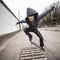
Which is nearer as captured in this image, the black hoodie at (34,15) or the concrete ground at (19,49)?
the black hoodie at (34,15)

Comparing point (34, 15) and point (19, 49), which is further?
point (19, 49)

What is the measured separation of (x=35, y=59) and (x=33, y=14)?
1.03 meters

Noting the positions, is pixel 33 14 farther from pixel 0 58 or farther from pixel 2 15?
pixel 2 15

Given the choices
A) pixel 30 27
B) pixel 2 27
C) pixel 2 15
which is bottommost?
pixel 2 27

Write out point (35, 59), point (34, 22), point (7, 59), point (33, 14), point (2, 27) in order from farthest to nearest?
point (2, 27), point (7, 59), point (35, 59), point (34, 22), point (33, 14)

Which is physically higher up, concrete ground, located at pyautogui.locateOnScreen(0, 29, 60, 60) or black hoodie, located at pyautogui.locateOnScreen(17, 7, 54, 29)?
black hoodie, located at pyautogui.locateOnScreen(17, 7, 54, 29)

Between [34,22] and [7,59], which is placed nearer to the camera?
[34,22]

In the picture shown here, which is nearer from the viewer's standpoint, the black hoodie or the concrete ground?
the black hoodie

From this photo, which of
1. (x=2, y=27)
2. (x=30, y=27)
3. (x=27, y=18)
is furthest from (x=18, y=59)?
(x=2, y=27)

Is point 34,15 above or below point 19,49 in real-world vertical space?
above

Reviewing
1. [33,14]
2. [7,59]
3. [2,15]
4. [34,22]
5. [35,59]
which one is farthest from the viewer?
[2,15]

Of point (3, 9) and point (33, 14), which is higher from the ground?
point (33, 14)

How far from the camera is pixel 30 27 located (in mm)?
3363

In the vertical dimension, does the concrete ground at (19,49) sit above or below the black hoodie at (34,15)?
below
